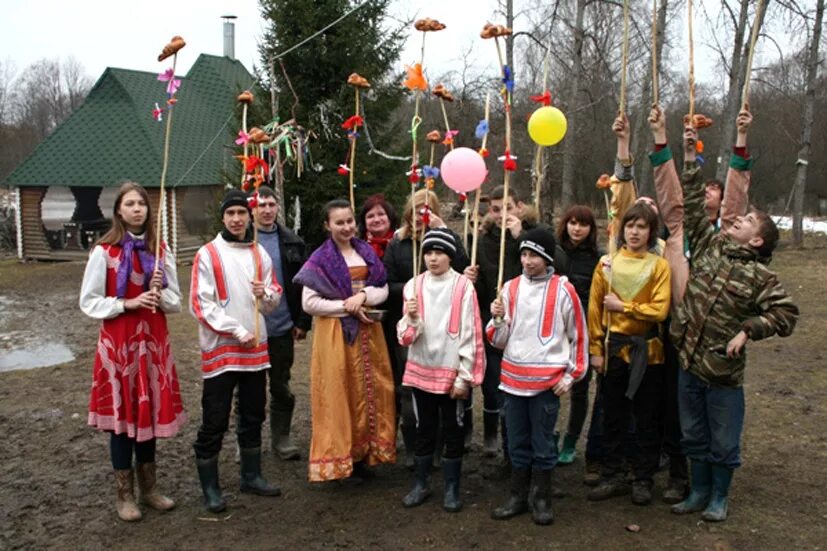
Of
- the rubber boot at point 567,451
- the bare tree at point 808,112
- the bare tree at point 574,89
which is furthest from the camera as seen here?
the bare tree at point 808,112

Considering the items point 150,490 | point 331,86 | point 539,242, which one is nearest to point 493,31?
point 539,242

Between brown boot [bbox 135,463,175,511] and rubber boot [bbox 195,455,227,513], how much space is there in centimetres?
24

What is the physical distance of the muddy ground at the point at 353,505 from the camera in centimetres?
390

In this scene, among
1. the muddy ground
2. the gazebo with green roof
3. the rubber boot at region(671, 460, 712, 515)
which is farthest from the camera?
the gazebo with green roof

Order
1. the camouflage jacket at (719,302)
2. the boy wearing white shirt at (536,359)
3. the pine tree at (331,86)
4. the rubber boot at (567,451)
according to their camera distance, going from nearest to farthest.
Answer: the camouflage jacket at (719,302) < the boy wearing white shirt at (536,359) < the rubber boot at (567,451) < the pine tree at (331,86)

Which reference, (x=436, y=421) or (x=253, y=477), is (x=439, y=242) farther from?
(x=253, y=477)

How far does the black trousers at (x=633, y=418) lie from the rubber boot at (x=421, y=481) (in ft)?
3.53

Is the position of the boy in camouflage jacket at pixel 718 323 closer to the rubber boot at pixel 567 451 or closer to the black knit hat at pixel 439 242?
the rubber boot at pixel 567 451

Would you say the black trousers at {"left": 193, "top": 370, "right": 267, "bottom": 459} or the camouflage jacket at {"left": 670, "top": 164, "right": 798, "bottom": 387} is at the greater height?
the camouflage jacket at {"left": 670, "top": 164, "right": 798, "bottom": 387}

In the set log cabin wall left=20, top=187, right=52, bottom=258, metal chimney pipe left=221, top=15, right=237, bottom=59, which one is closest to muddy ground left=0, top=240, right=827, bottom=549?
log cabin wall left=20, top=187, right=52, bottom=258

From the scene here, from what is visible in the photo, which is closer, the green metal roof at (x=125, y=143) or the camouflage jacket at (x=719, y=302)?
the camouflage jacket at (x=719, y=302)

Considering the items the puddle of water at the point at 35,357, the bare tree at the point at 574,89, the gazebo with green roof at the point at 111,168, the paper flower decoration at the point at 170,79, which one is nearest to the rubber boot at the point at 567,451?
the paper flower decoration at the point at 170,79

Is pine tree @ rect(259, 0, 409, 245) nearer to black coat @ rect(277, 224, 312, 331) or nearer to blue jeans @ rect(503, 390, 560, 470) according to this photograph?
black coat @ rect(277, 224, 312, 331)

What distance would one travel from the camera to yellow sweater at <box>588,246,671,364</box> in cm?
415
